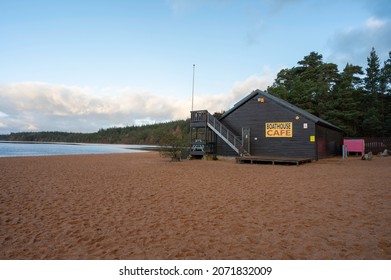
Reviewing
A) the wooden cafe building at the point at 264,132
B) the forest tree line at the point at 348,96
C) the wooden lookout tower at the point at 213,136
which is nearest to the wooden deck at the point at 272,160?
the wooden cafe building at the point at 264,132

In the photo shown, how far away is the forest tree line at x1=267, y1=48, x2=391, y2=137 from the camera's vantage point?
37000 millimetres

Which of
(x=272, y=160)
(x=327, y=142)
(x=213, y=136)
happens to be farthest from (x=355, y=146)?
(x=213, y=136)

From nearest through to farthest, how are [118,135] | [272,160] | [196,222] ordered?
1. [196,222]
2. [272,160]
3. [118,135]

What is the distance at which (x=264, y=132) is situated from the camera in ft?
74.5

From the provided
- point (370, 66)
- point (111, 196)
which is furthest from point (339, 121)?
point (111, 196)

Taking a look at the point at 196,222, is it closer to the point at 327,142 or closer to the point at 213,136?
the point at 213,136

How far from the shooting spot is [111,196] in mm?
8008

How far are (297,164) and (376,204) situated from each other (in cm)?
1112

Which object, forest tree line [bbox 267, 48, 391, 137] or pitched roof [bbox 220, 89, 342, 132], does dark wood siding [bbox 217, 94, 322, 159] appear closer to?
pitched roof [bbox 220, 89, 342, 132]

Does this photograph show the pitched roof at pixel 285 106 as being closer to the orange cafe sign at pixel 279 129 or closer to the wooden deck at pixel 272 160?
the orange cafe sign at pixel 279 129

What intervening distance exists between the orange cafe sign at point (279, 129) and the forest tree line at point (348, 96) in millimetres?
18160

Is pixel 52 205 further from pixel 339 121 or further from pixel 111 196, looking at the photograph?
pixel 339 121

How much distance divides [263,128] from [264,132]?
38 centimetres

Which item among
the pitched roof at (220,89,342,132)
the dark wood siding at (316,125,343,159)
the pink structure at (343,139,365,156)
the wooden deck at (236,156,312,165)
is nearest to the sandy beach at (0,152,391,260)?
the wooden deck at (236,156,312,165)
